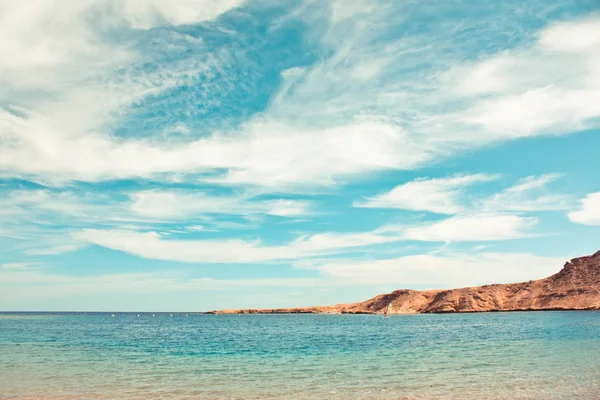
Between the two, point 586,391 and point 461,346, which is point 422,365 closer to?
point 586,391

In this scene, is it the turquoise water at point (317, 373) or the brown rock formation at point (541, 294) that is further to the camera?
the brown rock formation at point (541, 294)

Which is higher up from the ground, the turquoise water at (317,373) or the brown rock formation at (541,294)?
the brown rock formation at (541,294)

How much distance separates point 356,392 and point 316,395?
2.36 m

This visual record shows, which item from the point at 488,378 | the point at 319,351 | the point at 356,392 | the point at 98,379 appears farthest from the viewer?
the point at 319,351

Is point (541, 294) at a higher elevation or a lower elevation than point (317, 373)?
higher

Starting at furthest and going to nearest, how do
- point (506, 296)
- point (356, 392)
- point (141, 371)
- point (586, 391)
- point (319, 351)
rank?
point (506, 296) < point (319, 351) < point (141, 371) < point (356, 392) < point (586, 391)

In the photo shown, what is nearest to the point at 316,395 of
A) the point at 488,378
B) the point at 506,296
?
the point at 488,378

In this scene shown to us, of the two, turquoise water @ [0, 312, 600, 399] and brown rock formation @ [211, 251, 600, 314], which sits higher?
brown rock formation @ [211, 251, 600, 314]

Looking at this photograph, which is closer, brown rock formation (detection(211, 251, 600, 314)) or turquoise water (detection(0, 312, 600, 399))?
turquoise water (detection(0, 312, 600, 399))

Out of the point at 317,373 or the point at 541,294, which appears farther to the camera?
the point at 541,294

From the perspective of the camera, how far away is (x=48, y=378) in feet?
104

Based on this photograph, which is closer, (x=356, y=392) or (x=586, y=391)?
(x=586, y=391)

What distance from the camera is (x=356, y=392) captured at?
25406 mm

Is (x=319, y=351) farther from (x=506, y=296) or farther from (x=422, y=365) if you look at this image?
(x=506, y=296)
